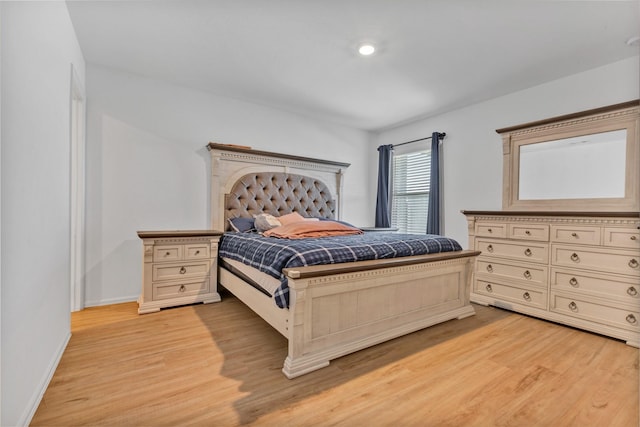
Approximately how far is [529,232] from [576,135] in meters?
1.05

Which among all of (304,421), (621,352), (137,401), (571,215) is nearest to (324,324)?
(304,421)

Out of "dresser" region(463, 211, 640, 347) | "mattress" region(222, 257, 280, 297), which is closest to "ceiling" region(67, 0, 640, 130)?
"dresser" region(463, 211, 640, 347)

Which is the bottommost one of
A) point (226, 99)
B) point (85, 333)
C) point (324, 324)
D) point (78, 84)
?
point (85, 333)

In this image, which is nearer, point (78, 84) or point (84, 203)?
point (78, 84)

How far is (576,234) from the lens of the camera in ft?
8.14

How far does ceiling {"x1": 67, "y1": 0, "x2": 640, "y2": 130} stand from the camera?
2.01 metres

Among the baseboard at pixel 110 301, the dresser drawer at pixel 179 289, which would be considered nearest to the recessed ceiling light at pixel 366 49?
the dresser drawer at pixel 179 289

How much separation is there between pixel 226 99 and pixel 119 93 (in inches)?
44.0

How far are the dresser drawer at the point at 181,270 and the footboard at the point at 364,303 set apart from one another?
1.62m

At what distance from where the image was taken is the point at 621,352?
2045mm

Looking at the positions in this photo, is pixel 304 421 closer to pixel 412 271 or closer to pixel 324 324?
pixel 324 324

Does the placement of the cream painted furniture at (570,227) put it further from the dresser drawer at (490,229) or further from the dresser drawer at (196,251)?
the dresser drawer at (196,251)

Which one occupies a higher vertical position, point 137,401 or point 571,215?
point 571,215

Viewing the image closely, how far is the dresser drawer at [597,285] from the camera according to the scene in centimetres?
221
